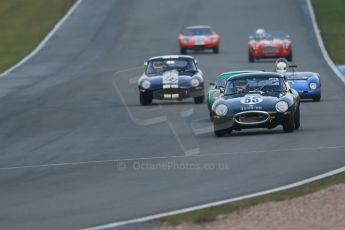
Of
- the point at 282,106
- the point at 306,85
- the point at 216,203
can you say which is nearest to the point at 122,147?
the point at 282,106

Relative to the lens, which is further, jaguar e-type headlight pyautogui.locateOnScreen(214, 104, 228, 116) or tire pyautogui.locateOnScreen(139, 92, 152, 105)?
tire pyautogui.locateOnScreen(139, 92, 152, 105)

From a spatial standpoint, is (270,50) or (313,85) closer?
(313,85)

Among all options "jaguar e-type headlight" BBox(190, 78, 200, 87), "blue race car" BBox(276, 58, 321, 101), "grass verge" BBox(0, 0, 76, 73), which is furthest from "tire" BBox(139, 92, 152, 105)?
"grass verge" BBox(0, 0, 76, 73)

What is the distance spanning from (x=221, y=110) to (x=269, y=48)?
26.0 metres

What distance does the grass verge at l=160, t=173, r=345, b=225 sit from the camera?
36.9ft

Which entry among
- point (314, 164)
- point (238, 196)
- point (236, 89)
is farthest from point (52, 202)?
point (236, 89)

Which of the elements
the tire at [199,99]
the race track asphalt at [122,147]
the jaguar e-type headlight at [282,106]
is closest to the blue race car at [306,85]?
the race track asphalt at [122,147]

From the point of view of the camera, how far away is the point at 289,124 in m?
20.4

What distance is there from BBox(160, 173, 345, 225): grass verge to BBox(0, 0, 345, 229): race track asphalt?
0.56 metres

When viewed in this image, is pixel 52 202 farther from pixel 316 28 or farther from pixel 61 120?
pixel 316 28

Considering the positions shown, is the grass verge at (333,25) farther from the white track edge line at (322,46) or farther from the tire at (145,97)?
the tire at (145,97)

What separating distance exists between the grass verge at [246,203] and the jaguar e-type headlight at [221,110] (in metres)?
6.53

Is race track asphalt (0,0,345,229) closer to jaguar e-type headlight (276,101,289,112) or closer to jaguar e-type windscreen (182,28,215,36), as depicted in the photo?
jaguar e-type headlight (276,101,289,112)

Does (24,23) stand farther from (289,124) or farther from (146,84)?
(289,124)
